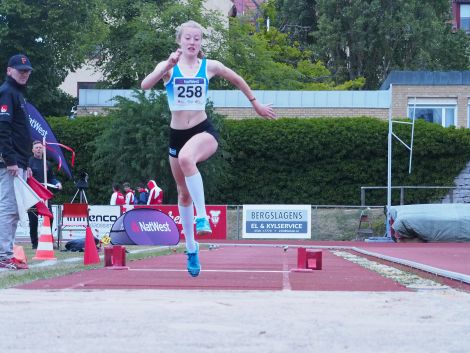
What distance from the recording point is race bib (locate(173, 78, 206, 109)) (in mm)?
8391

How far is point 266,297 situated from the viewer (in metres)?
6.22

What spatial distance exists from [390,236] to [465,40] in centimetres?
3593

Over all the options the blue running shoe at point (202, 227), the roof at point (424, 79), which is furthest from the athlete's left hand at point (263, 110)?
the roof at point (424, 79)

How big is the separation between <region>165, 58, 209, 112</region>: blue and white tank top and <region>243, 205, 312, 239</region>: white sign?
22.6 m

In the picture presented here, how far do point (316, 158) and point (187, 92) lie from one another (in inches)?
1295

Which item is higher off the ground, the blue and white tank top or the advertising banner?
the blue and white tank top

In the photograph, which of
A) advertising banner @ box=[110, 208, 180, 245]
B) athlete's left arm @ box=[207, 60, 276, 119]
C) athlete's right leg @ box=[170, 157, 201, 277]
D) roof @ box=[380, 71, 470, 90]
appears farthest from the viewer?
roof @ box=[380, 71, 470, 90]

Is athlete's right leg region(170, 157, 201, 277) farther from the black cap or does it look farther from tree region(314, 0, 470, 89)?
tree region(314, 0, 470, 89)

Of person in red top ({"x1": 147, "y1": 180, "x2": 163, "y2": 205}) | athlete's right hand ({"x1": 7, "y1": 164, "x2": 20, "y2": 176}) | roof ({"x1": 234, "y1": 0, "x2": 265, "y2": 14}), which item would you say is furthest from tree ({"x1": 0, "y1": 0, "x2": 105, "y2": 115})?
athlete's right hand ({"x1": 7, "y1": 164, "x2": 20, "y2": 176})

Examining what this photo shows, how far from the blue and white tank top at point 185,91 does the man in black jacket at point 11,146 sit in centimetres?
231

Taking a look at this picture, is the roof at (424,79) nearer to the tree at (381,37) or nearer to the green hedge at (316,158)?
the green hedge at (316,158)

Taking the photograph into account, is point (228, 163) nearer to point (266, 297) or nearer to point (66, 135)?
point (66, 135)

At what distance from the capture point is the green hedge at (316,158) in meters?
40.2

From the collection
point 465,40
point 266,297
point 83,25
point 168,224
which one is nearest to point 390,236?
point 168,224
